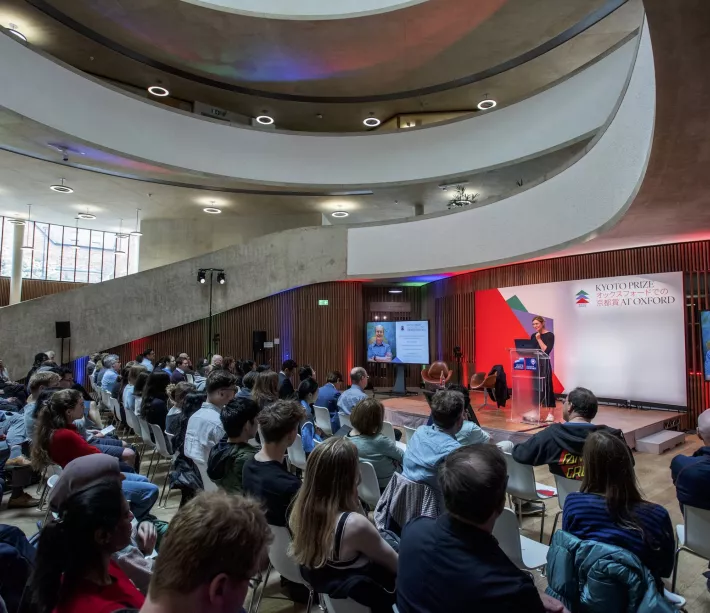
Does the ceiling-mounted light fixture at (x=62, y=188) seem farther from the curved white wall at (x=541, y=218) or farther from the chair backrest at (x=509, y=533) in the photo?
the chair backrest at (x=509, y=533)

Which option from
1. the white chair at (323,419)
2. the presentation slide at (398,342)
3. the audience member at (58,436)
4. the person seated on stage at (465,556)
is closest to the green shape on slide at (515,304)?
the presentation slide at (398,342)

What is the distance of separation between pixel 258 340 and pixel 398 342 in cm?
354

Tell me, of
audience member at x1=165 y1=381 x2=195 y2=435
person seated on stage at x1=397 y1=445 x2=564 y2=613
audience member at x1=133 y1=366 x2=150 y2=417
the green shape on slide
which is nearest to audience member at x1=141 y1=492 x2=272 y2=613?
person seated on stage at x1=397 y1=445 x2=564 y2=613

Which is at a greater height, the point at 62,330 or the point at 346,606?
the point at 62,330

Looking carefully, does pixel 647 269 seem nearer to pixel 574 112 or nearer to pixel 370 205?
pixel 574 112

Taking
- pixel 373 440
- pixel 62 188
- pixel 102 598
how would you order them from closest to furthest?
pixel 102 598 < pixel 373 440 < pixel 62 188

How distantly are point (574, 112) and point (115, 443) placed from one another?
378 inches

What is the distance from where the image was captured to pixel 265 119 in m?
13.6

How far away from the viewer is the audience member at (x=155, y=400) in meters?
4.89

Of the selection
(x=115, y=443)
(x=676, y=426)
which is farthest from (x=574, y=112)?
(x=115, y=443)

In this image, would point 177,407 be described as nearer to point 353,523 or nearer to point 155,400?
point 155,400

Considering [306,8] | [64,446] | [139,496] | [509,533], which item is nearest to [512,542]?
[509,533]

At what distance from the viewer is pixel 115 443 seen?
434 centimetres

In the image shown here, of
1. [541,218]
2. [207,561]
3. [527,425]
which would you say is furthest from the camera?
[541,218]
